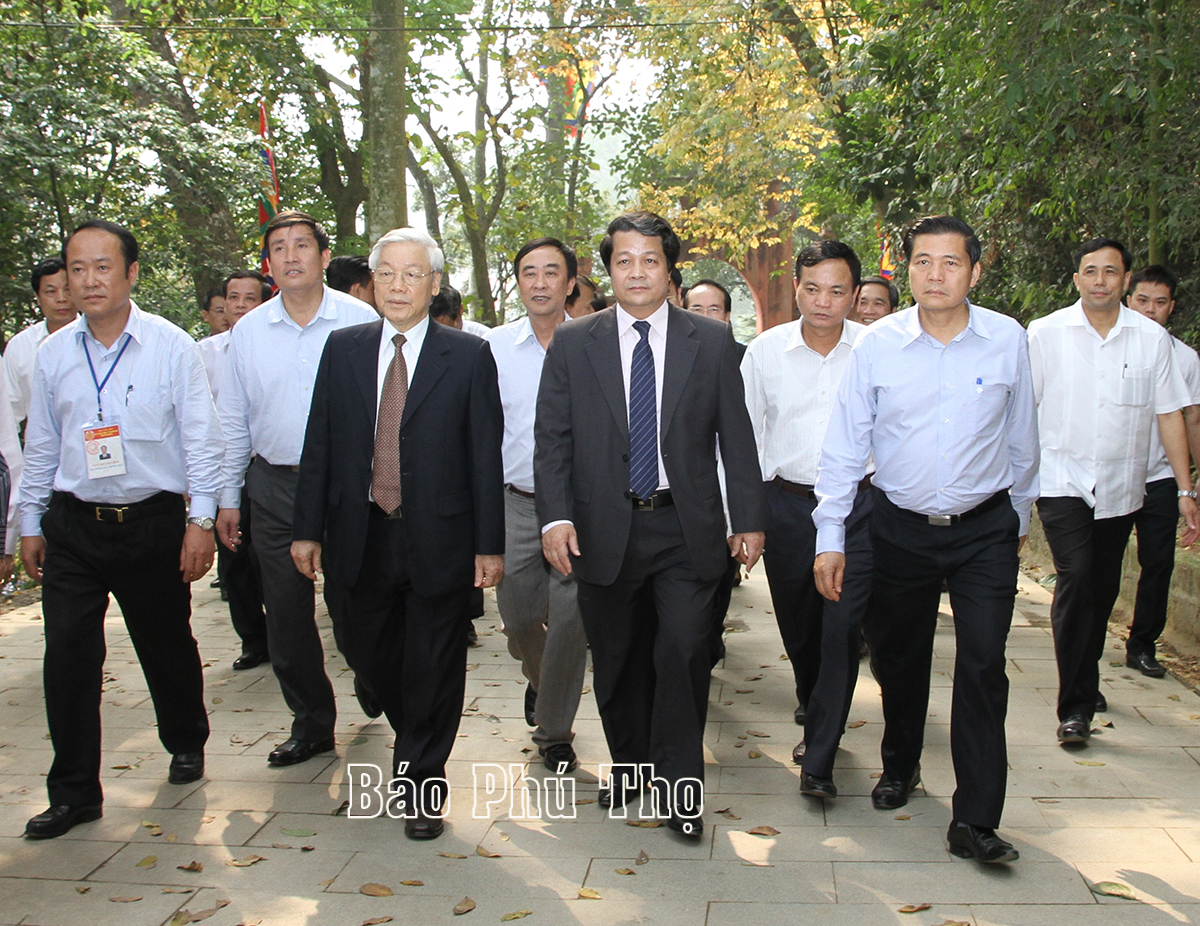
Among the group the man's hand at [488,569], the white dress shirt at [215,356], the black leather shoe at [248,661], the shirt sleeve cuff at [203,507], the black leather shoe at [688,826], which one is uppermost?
the white dress shirt at [215,356]

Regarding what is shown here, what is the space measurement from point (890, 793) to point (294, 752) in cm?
247

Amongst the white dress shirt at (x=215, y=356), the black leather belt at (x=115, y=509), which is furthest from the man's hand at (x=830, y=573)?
the white dress shirt at (x=215, y=356)

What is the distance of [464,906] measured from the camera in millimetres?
3900

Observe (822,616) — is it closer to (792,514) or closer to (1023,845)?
(792,514)

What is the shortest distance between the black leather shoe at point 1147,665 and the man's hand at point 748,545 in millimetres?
3365

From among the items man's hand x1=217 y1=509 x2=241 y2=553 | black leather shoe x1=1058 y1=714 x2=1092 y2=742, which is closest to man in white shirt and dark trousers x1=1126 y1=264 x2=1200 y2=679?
black leather shoe x1=1058 y1=714 x2=1092 y2=742

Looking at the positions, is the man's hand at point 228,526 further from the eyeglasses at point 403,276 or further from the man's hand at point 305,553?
the eyeglasses at point 403,276

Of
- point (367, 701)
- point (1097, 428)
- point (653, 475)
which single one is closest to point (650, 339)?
point (653, 475)

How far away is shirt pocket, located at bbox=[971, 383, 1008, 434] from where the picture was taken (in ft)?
14.1

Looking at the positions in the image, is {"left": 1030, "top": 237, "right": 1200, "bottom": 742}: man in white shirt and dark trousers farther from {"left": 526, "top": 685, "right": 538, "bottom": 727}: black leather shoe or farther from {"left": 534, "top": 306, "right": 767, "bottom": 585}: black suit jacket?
{"left": 526, "top": 685, "right": 538, "bottom": 727}: black leather shoe

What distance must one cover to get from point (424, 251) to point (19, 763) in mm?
2882

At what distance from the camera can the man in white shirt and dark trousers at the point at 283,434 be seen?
17.6ft

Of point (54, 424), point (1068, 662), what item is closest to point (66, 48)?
point (54, 424)

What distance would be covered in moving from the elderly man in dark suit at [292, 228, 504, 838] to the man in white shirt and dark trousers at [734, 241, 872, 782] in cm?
133
